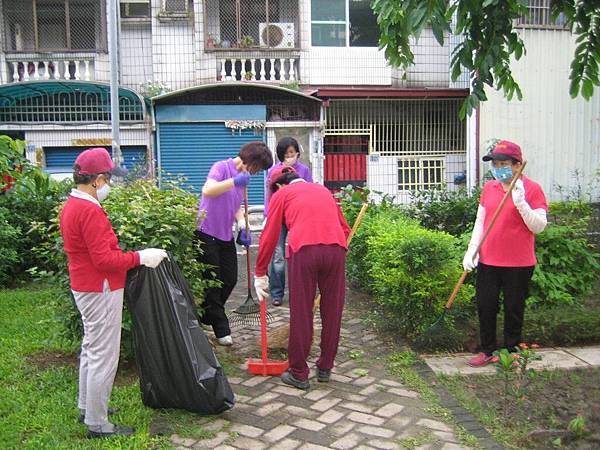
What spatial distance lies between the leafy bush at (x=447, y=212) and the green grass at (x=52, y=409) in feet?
12.6

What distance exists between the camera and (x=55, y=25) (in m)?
15.1

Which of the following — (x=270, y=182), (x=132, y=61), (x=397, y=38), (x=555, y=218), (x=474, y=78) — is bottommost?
(x=555, y=218)

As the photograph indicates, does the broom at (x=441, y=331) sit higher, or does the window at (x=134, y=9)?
the window at (x=134, y=9)

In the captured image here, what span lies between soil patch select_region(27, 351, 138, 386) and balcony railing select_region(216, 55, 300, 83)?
10.8m

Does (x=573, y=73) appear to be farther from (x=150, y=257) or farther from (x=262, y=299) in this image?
(x=150, y=257)

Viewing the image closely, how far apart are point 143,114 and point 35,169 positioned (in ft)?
21.9

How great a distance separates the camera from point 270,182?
482cm

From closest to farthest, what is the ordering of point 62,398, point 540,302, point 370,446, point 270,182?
point 370,446, point 62,398, point 270,182, point 540,302

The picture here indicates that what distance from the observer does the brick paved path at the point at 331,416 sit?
11.7 ft

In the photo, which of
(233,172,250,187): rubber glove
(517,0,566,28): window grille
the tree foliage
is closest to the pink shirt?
the tree foliage

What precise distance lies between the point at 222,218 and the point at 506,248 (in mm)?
2258

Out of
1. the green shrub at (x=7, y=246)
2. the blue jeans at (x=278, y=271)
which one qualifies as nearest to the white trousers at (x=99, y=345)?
the blue jeans at (x=278, y=271)

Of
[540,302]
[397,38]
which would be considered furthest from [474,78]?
[540,302]

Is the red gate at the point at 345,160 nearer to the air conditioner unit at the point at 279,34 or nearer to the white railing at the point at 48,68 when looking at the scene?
the air conditioner unit at the point at 279,34
